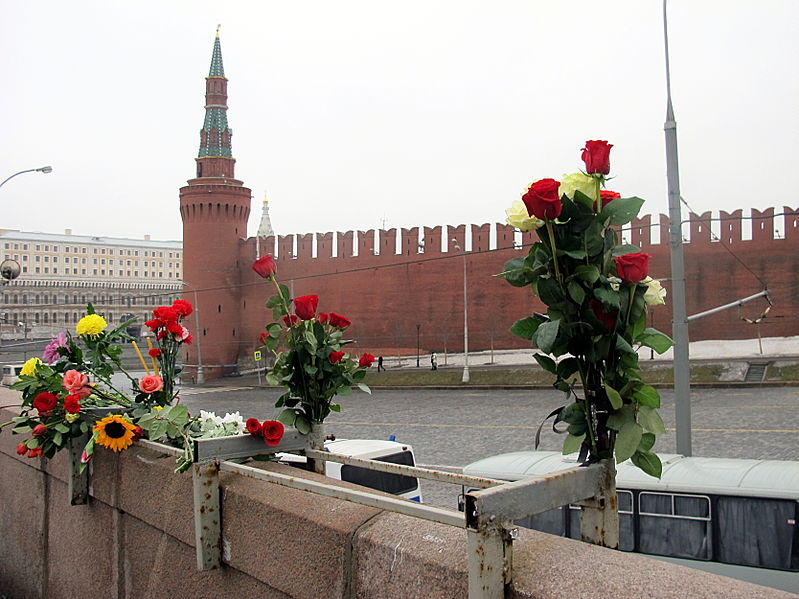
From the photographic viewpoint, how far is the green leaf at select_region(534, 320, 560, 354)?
188 centimetres

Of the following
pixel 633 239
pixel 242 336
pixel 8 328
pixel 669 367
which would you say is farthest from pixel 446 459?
pixel 8 328

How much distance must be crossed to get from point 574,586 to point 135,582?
2.24m

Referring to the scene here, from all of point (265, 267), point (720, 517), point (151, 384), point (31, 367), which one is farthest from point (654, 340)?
point (720, 517)

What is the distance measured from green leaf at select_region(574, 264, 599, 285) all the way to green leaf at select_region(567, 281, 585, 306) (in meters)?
0.02

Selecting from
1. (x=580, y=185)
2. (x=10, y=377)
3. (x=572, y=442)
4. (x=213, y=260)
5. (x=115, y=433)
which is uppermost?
(x=213, y=260)

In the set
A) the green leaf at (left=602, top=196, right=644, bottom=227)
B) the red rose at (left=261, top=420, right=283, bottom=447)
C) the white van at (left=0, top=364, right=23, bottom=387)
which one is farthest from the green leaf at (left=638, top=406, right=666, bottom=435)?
the white van at (left=0, top=364, right=23, bottom=387)

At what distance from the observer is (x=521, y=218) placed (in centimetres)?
203

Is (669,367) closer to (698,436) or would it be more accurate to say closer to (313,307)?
(698,436)

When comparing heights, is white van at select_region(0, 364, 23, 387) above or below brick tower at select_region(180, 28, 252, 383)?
below

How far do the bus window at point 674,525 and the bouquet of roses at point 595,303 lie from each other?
592 centimetres

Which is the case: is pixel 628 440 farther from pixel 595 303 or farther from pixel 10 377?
pixel 10 377

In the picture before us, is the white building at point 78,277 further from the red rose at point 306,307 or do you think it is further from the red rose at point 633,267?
the red rose at point 633,267

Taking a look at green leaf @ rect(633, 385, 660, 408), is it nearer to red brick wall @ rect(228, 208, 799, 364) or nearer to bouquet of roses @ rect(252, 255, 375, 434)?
bouquet of roses @ rect(252, 255, 375, 434)

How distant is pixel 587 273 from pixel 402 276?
36.7 metres
